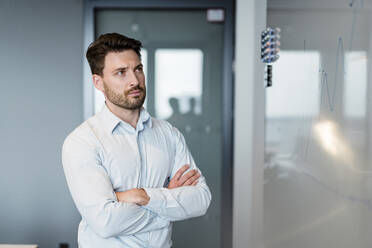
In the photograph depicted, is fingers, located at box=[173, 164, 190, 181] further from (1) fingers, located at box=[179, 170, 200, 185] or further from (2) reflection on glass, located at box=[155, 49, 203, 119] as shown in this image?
(2) reflection on glass, located at box=[155, 49, 203, 119]

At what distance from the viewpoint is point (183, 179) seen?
1.64 metres

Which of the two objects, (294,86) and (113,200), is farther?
(294,86)

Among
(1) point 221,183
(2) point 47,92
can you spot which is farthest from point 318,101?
(2) point 47,92

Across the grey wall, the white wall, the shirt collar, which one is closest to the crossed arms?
the shirt collar

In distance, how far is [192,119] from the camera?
120 inches

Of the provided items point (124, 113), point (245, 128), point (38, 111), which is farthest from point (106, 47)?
point (38, 111)

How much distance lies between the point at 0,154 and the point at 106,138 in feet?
5.85

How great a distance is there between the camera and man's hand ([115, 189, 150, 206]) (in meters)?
1.46

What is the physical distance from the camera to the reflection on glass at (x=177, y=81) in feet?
10.0

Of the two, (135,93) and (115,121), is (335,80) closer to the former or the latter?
(135,93)

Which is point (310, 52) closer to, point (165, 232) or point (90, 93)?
point (165, 232)

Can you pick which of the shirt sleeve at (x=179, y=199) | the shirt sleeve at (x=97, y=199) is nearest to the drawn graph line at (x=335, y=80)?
the shirt sleeve at (x=179, y=199)

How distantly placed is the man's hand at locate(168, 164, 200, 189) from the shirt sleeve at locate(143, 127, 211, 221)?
1.1 inches

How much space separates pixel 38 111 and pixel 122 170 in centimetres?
171
